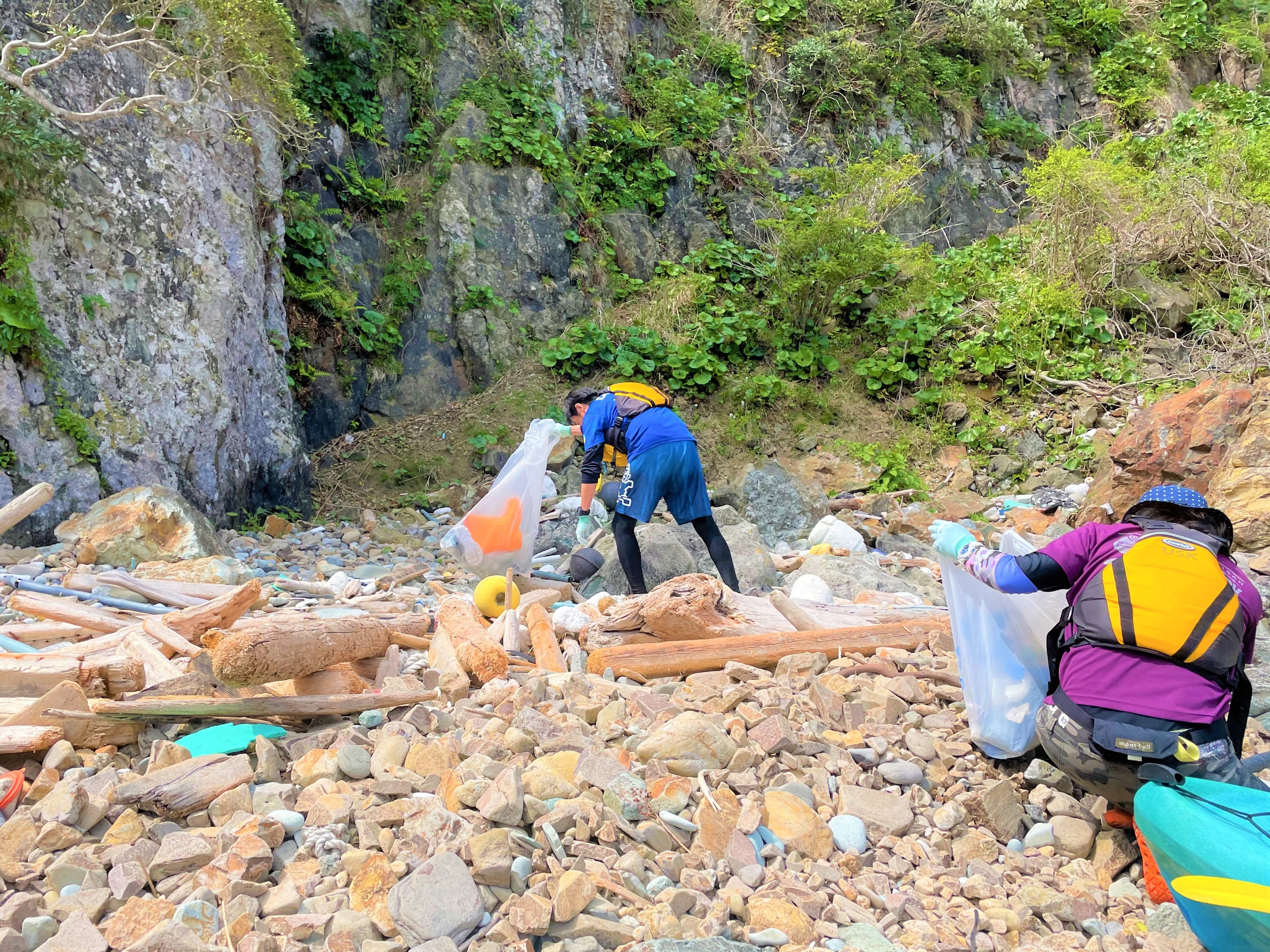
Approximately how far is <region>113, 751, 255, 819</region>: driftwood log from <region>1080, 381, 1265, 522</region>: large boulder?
6649 millimetres

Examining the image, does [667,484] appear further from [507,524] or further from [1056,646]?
[1056,646]

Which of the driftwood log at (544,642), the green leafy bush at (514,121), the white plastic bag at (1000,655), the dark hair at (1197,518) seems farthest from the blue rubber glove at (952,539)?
the green leafy bush at (514,121)

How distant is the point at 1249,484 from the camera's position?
6055 mm

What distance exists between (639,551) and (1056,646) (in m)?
2.68

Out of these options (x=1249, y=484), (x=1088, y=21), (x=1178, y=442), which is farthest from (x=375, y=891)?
(x=1088, y=21)

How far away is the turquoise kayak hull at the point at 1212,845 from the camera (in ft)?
5.95

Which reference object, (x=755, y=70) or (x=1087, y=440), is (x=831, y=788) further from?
(x=755, y=70)

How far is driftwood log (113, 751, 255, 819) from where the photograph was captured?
217 centimetres

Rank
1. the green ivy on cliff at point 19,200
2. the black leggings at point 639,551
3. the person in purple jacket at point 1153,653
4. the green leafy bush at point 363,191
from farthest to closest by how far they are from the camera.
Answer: the green leafy bush at point 363,191 → the green ivy on cliff at point 19,200 → the black leggings at point 639,551 → the person in purple jacket at point 1153,653

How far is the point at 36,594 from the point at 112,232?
3.15 meters

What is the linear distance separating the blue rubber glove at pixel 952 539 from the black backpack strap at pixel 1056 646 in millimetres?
357

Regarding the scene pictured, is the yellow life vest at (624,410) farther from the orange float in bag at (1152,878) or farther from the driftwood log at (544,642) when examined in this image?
the orange float in bag at (1152,878)

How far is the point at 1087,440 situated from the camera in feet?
28.9

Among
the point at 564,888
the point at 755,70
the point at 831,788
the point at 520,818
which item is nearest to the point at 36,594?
the point at 520,818
